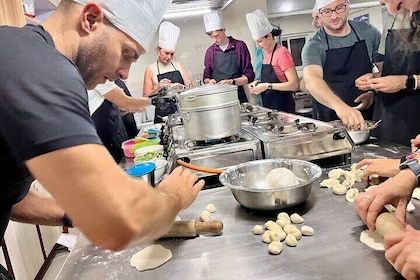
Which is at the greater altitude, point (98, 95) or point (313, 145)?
point (98, 95)

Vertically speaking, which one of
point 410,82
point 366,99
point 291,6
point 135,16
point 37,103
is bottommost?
point 366,99

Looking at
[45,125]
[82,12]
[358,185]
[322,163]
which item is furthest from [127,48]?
[322,163]

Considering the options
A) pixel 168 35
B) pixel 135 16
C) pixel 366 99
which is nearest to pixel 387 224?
pixel 135 16

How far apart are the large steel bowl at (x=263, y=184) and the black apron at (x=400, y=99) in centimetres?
92

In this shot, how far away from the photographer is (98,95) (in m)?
2.29

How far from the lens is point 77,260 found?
3.16 ft

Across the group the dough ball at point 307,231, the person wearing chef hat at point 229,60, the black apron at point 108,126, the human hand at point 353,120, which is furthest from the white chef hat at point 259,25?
the dough ball at point 307,231

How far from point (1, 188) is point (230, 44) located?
3.60 m

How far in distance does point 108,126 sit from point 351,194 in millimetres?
1776

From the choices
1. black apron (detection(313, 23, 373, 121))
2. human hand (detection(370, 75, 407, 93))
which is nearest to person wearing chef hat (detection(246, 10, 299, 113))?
black apron (detection(313, 23, 373, 121))

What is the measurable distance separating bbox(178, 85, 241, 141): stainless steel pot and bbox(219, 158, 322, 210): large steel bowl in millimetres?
238

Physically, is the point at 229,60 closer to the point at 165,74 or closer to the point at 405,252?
the point at 165,74

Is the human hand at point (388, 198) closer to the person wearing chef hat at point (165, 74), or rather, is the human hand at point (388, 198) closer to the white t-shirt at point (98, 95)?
the white t-shirt at point (98, 95)

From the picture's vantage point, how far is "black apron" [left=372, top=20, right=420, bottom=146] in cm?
181
